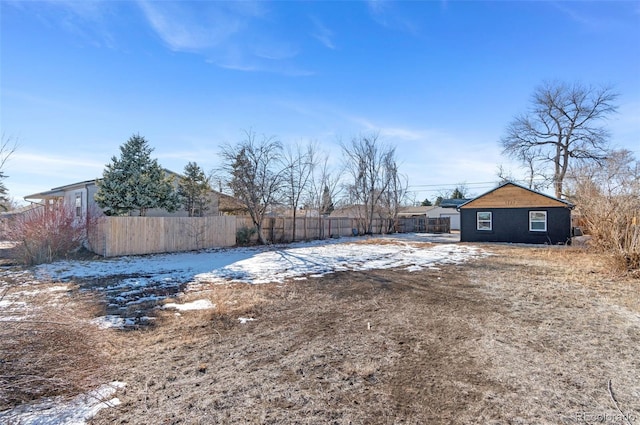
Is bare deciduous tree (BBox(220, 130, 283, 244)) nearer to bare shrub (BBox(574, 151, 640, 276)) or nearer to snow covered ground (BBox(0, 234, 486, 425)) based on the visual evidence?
snow covered ground (BBox(0, 234, 486, 425))

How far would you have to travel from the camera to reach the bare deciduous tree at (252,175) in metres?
16.6

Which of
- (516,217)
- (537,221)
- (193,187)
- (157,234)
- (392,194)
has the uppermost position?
(392,194)

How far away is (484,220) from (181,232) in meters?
16.5

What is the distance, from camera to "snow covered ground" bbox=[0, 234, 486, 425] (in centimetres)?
236

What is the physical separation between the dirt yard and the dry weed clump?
0.22 metres

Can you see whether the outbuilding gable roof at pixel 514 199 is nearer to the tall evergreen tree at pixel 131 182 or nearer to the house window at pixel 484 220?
the house window at pixel 484 220

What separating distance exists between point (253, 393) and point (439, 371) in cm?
170

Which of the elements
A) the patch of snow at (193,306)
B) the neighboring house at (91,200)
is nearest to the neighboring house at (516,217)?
the neighboring house at (91,200)

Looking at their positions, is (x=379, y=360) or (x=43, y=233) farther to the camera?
(x=43, y=233)

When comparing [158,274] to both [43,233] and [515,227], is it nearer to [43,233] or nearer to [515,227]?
[43,233]

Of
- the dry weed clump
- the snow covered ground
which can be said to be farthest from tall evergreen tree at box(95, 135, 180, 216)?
the dry weed clump

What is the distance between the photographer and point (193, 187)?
16.4 metres

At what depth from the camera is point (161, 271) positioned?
8.49 meters

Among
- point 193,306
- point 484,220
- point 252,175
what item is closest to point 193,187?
point 252,175
